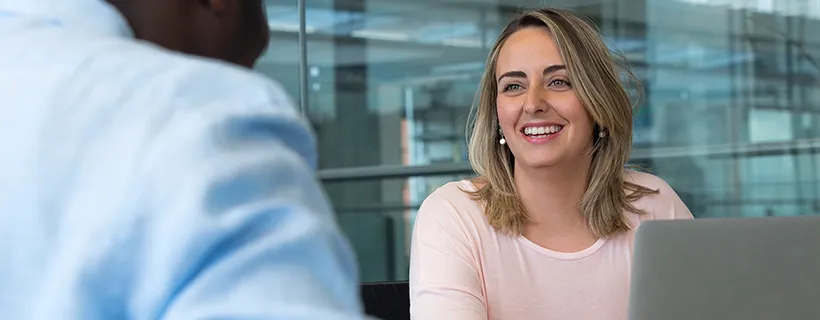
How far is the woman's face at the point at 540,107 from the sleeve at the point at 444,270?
0.21 meters

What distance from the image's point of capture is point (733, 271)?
4.59ft

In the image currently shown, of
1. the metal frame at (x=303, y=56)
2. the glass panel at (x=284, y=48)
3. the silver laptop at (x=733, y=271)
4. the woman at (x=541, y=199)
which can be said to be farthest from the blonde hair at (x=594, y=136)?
the glass panel at (x=284, y=48)

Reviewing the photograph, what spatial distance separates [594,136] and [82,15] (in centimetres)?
176

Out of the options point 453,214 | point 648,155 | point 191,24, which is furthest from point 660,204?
point 648,155

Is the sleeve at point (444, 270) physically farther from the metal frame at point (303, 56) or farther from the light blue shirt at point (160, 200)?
the metal frame at point (303, 56)

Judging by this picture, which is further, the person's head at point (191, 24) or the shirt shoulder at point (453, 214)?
the shirt shoulder at point (453, 214)

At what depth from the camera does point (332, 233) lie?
1.46ft

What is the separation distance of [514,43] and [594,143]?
0.28 meters

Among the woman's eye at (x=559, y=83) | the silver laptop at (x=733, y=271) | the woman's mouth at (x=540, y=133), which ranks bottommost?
the silver laptop at (x=733, y=271)

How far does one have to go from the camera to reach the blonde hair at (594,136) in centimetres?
203

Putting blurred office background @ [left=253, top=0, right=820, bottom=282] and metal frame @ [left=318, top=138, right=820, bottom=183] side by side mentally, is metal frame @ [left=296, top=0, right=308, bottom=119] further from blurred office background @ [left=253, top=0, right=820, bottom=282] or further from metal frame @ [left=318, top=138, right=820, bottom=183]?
metal frame @ [left=318, top=138, right=820, bottom=183]

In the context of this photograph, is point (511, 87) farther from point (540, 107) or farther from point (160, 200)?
point (160, 200)

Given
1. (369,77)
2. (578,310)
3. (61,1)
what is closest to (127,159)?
(61,1)

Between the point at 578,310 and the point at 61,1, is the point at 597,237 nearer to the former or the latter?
the point at 578,310
